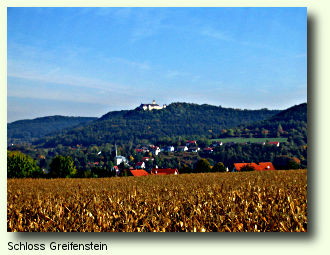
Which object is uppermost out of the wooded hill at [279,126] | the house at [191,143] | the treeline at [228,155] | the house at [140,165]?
the wooded hill at [279,126]

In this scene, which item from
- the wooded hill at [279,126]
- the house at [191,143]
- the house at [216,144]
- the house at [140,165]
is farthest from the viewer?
the house at [140,165]

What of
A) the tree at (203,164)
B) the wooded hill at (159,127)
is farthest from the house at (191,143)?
the tree at (203,164)

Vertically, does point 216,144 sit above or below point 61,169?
above

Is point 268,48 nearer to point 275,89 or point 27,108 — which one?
point 275,89

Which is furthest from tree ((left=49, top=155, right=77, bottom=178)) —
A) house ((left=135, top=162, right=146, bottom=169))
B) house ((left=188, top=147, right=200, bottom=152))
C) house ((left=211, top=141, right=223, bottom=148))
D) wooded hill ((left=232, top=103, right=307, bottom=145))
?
wooded hill ((left=232, top=103, right=307, bottom=145))

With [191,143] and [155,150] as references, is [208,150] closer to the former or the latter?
[191,143]

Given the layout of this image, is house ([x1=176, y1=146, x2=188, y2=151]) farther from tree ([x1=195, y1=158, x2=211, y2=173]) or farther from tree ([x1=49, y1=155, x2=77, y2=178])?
tree ([x1=49, y1=155, x2=77, y2=178])

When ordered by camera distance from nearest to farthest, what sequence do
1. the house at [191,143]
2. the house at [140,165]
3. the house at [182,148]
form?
the house at [191,143]
the house at [182,148]
the house at [140,165]

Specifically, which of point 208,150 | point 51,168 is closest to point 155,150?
point 208,150

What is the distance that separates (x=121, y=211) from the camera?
258 inches

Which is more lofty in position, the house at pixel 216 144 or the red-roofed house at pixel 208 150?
the house at pixel 216 144

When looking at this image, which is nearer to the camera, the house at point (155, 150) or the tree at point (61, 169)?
the house at point (155, 150)

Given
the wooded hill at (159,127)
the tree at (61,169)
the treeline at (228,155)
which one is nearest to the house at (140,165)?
the treeline at (228,155)

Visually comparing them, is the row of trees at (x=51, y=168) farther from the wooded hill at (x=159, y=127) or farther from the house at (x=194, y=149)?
the house at (x=194, y=149)
